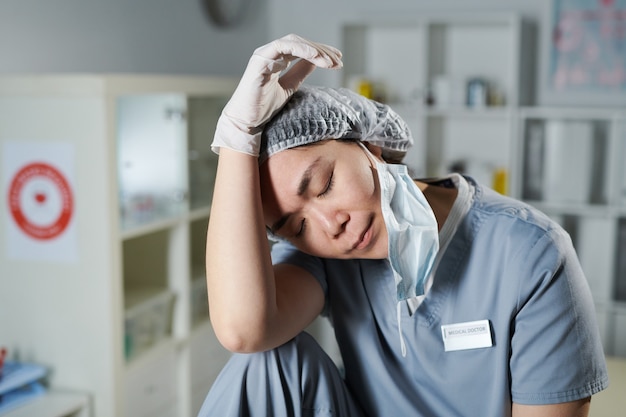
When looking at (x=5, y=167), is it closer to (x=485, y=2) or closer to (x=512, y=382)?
(x=512, y=382)

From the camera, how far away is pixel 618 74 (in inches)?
132

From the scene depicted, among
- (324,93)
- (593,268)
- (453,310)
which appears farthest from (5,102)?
(593,268)

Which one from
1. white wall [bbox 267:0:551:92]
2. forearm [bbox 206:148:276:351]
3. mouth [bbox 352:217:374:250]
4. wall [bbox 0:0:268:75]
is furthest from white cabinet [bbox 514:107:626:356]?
forearm [bbox 206:148:276:351]

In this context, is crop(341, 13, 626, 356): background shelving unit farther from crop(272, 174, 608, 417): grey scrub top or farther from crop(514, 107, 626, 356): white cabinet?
crop(272, 174, 608, 417): grey scrub top

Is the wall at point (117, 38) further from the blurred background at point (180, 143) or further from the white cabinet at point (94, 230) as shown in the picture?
the white cabinet at point (94, 230)

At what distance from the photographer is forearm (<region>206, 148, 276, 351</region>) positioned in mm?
1174

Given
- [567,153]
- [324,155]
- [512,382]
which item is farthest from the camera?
[567,153]

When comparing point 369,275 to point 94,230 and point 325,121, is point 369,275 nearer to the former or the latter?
point 325,121

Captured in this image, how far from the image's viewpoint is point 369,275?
1463 mm

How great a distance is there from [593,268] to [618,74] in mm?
919

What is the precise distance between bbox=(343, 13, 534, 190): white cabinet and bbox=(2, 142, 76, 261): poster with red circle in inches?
70.5

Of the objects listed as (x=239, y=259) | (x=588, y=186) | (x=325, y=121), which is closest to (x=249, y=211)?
(x=239, y=259)

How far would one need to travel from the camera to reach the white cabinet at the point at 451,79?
11.3 feet

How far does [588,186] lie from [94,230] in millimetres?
2269
